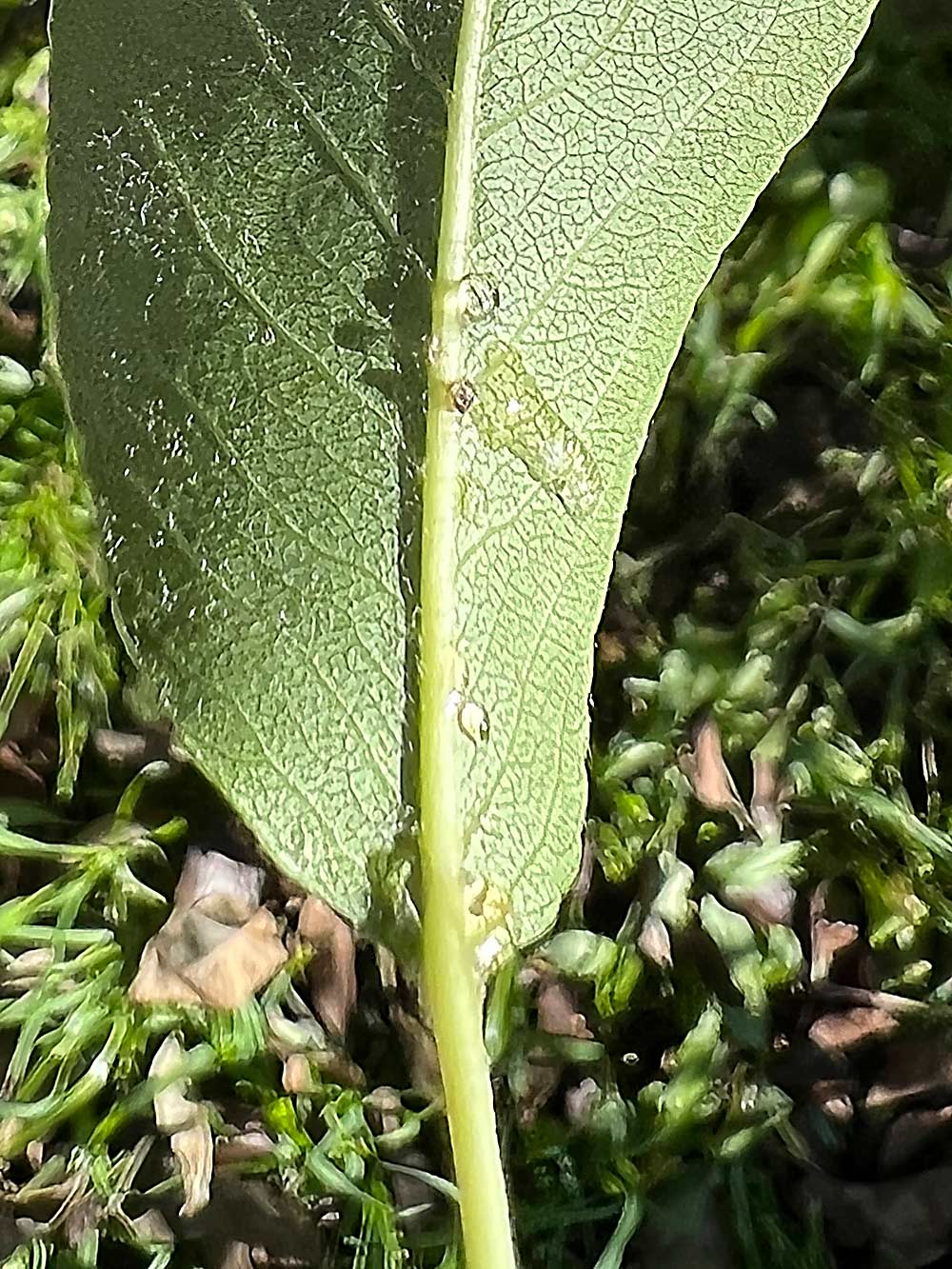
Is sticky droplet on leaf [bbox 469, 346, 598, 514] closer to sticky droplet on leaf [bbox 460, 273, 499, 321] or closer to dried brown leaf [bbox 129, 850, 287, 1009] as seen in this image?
sticky droplet on leaf [bbox 460, 273, 499, 321]

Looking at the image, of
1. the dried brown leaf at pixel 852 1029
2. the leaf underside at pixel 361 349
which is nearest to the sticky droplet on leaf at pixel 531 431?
the leaf underside at pixel 361 349

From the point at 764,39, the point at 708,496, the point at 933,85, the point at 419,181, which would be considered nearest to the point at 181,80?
the point at 419,181

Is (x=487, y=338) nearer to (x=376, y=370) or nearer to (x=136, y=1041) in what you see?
(x=376, y=370)

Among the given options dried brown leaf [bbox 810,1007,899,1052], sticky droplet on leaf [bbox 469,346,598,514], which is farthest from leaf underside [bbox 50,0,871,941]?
dried brown leaf [bbox 810,1007,899,1052]

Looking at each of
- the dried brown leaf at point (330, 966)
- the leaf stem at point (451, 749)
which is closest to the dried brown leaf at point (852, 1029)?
the dried brown leaf at point (330, 966)

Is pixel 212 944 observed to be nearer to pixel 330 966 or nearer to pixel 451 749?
pixel 330 966

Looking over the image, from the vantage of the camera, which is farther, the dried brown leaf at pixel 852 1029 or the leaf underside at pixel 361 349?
the dried brown leaf at pixel 852 1029

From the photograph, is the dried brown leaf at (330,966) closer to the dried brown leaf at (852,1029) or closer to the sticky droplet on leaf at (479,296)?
the dried brown leaf at (852,1029)

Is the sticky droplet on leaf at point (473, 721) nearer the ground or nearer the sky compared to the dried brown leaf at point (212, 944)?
nearer the sky

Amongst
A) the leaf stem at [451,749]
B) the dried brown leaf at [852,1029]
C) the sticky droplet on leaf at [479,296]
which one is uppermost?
the sticky droplet on leaf at [479,296]
